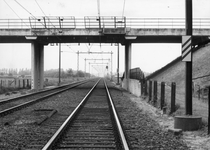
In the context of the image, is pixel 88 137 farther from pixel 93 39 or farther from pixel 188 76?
pixel 93 39

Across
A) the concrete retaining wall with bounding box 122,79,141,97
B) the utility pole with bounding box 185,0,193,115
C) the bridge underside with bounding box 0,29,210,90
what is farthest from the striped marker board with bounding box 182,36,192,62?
the bridge underside with bounding box 0,29,210,90

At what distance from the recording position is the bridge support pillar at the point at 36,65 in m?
35.2

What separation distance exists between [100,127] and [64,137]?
6.86 feet

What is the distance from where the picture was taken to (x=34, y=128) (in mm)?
9914

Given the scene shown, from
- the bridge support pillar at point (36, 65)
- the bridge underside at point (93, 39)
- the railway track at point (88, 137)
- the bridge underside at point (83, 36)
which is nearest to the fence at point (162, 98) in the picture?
the railway track at point (88, 137)

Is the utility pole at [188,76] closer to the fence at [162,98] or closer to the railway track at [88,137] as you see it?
the railway track at [88,137]

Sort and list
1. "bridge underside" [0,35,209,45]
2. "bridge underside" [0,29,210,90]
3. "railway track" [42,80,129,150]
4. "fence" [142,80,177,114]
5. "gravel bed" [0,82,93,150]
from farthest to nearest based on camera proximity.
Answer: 1. "bridge underside" [0,35,209,45]
2. "bridge underside" [0,29,210,90]
3. "fence" [142,80,177,114]
4. "gravel bed" [0,82,93,150]
5. "railway track" [42,80,129,150]

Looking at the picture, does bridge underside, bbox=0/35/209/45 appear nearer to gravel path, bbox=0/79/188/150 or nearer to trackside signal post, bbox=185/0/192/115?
trackside signal post, bbox=185/0/192/115

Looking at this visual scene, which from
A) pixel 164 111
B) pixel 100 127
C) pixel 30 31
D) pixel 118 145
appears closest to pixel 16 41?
pixel 30 31

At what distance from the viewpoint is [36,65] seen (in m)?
36.3

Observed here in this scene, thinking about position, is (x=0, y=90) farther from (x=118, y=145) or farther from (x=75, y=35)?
(x=118, y=145)

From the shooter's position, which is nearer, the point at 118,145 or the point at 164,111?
the point at 118,145

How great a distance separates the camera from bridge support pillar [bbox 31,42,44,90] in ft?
116

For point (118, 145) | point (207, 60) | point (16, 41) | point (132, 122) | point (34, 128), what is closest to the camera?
point (118, 145)
